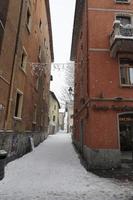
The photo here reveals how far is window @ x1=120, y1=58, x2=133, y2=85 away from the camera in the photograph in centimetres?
1146

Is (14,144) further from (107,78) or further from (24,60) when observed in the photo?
(107,78)

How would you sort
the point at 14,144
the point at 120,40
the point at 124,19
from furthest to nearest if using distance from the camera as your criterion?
1. the point at 124,19
2. the point at 14,144
3. the point at 120,40

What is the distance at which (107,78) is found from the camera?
11281mm

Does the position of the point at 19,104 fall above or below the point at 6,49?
below

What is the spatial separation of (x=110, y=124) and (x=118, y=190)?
469cm

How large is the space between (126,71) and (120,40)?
6.88 ft

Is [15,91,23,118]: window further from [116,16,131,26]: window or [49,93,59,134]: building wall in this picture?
[49,93,59,134]: building wall

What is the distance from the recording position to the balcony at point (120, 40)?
1070cm

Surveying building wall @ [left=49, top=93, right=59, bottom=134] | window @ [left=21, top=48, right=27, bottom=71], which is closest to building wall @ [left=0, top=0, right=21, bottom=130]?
window @ [left=21, top=48, right=27, bottom=71]

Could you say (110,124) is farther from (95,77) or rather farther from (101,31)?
(101,31)

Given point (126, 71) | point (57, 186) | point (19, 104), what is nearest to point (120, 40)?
point (126, 71)

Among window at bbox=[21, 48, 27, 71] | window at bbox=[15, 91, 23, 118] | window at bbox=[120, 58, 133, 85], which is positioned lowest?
window at bbox=[15, 91, 23, 118]

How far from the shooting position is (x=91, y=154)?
33.3 ft

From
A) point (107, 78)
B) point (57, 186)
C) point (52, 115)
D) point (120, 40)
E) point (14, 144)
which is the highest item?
point (120, 40)
